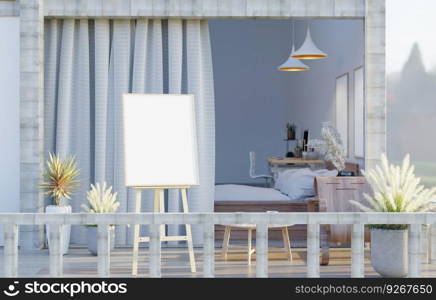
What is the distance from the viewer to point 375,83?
7320 millimetres

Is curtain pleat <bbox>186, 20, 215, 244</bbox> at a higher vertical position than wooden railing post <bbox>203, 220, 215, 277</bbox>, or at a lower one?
higher

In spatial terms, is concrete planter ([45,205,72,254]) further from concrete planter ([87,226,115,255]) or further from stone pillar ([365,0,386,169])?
stone pillar ([365,0,386,169])

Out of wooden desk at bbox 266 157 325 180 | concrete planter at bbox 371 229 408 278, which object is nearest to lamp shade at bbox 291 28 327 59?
wooden desk at bbox 266 157 325 180

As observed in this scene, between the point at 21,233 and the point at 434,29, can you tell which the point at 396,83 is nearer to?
the point at 434,29

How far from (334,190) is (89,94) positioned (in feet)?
8.20

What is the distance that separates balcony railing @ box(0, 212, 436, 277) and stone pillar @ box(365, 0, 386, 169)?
3296 mm

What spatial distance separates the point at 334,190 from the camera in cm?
696

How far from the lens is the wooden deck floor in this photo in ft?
19.9

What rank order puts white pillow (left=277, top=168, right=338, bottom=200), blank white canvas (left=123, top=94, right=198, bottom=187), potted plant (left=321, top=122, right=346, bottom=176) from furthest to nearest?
white pillow (left=277, top=168, right=338, bottom=200), potted plant (left=321, top=122, right=346, bottom=176), blank white canvas (left=123, top=94, right=198, bottom=187)

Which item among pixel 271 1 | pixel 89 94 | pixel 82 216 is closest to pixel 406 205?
pixel 82 216

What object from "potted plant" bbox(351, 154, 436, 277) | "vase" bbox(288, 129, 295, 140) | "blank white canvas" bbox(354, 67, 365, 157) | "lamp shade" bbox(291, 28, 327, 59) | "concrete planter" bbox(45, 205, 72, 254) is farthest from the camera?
"vase" bbox(288, 129, 295, 140)

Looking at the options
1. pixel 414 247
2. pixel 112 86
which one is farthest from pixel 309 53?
pixel 414 247

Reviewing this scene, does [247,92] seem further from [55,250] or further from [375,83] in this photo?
[55,250]

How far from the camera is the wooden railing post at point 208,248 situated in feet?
13.0
